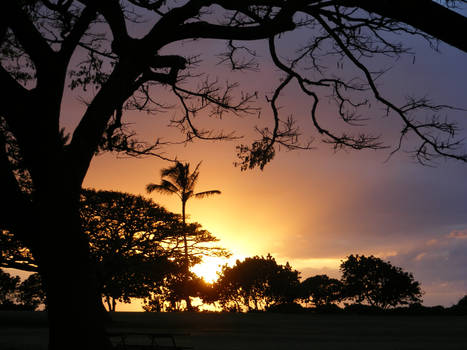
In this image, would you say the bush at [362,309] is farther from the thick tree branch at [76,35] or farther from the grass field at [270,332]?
the thick tree branch at [76,35]

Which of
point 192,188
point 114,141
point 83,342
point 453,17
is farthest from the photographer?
point 192,188

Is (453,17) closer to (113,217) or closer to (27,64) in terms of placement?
(27,64)

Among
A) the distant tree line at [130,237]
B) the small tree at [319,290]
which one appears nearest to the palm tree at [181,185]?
the distant tree line at [130,237]

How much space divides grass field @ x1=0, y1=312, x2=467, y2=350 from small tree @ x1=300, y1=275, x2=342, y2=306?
97.0ft

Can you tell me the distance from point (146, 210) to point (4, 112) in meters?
20.5

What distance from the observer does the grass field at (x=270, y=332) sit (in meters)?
12.7

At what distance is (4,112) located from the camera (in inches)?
291

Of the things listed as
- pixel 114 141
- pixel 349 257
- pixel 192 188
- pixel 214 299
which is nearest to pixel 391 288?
pixel 349 257

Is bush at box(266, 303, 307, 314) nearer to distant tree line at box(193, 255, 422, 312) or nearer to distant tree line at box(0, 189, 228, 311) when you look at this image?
distant tree line at box(0, 189, 228, 311)

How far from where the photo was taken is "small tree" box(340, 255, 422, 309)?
167 ft

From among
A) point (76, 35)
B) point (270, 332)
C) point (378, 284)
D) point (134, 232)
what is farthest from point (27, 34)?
point (378, 284)

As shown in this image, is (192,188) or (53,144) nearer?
(53,144)

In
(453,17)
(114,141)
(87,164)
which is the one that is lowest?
(87,164)

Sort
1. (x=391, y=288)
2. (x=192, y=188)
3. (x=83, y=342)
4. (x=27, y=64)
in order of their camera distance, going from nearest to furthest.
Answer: (x=83, y=342)
(x=27, y=64)
(x=192, y=188)
(x=391, y=288)
